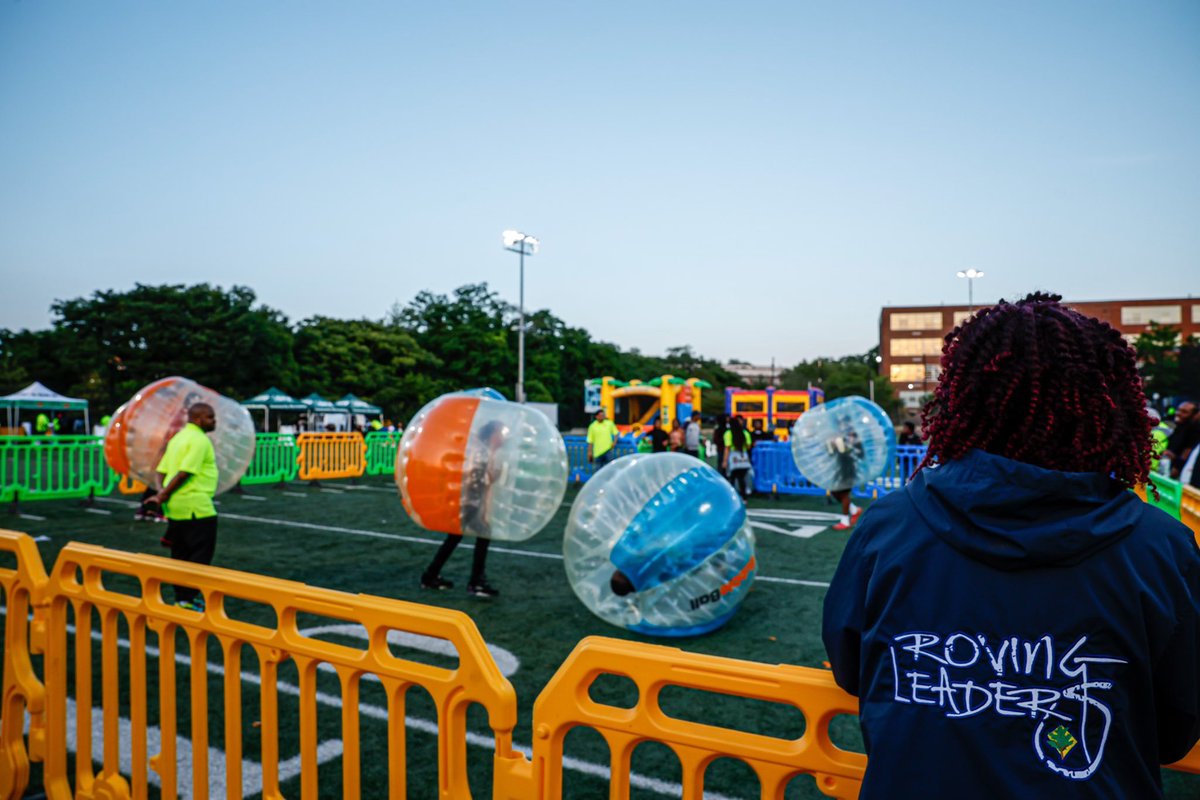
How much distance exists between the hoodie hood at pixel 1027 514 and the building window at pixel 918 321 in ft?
292

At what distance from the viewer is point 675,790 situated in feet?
12.2

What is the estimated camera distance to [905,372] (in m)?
84.0

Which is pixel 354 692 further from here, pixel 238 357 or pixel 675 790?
pixel 238 357

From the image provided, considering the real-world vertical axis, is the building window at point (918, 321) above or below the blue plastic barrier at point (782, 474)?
above

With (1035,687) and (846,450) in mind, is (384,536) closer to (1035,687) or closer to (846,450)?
(846,450)

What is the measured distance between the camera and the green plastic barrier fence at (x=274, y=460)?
18.3 meters

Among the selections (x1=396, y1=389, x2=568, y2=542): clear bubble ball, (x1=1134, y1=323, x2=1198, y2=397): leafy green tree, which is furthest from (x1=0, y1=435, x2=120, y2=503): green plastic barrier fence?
(x1=1134, y1=323, x2=1198, y2=397): leafy green tree

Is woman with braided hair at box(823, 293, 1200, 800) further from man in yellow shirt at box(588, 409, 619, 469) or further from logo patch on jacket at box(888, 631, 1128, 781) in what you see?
man in yellow shirt at box(588, 409, 619, 469)

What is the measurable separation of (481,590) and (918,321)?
85289mm

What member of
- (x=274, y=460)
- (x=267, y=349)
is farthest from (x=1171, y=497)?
(x=267, y=349)

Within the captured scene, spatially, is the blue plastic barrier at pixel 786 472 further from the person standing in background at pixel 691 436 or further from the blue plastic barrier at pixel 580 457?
the blue plastic barrier at pixel 580 457

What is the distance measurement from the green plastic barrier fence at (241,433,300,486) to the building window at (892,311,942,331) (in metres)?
77.7

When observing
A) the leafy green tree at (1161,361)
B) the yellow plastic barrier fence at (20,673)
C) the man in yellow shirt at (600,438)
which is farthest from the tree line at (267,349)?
the leafy green tree at (1161,361)

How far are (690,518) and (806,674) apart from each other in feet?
12.6
